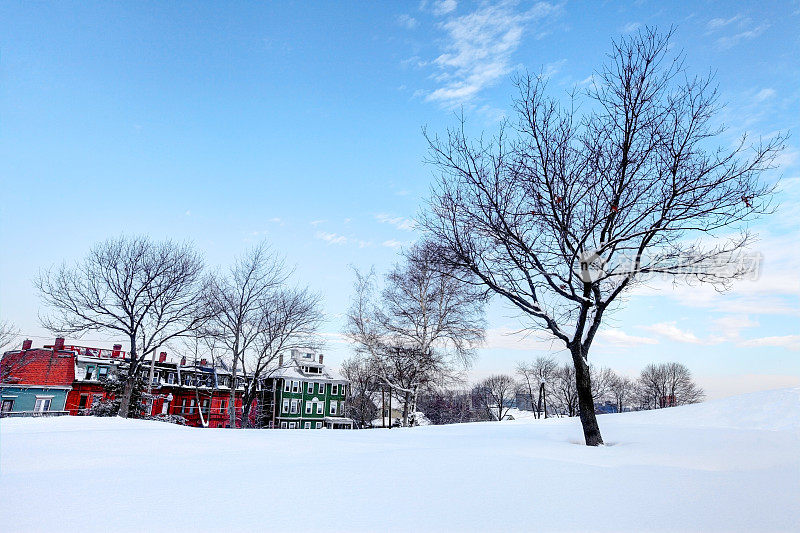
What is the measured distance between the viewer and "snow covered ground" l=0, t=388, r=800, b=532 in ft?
10.5

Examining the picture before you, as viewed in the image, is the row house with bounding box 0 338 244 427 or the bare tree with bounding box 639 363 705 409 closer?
the row house with bounding box 0 338 244 427

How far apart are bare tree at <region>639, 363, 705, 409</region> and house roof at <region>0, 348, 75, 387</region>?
68289mm

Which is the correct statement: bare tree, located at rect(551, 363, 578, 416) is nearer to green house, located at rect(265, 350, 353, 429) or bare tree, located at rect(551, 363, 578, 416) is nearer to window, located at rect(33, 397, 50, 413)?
green house, located at rect(265, 350, 353, 429)

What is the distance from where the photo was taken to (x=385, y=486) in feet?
13.3

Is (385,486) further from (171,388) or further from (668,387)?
(668,387)

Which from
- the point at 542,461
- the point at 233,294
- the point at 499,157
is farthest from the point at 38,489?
the point at 233,294

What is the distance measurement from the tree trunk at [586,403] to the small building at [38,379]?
140ft

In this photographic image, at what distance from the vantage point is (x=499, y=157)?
902 cm

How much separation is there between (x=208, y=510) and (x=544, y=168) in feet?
25.6

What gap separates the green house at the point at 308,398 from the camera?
50.4 meters

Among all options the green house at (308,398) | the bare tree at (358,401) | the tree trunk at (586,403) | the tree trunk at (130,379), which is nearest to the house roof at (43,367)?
the green house at (308,398)

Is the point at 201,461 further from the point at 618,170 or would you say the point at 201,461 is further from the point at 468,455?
the point at 618,170

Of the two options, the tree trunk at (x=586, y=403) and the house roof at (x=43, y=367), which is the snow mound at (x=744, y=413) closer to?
the tree trunk at (x=586, y=403)

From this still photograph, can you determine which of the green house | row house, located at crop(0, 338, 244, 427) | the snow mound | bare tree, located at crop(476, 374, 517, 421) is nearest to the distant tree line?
bare tree, located at crop(476, 374, 517, 421)
